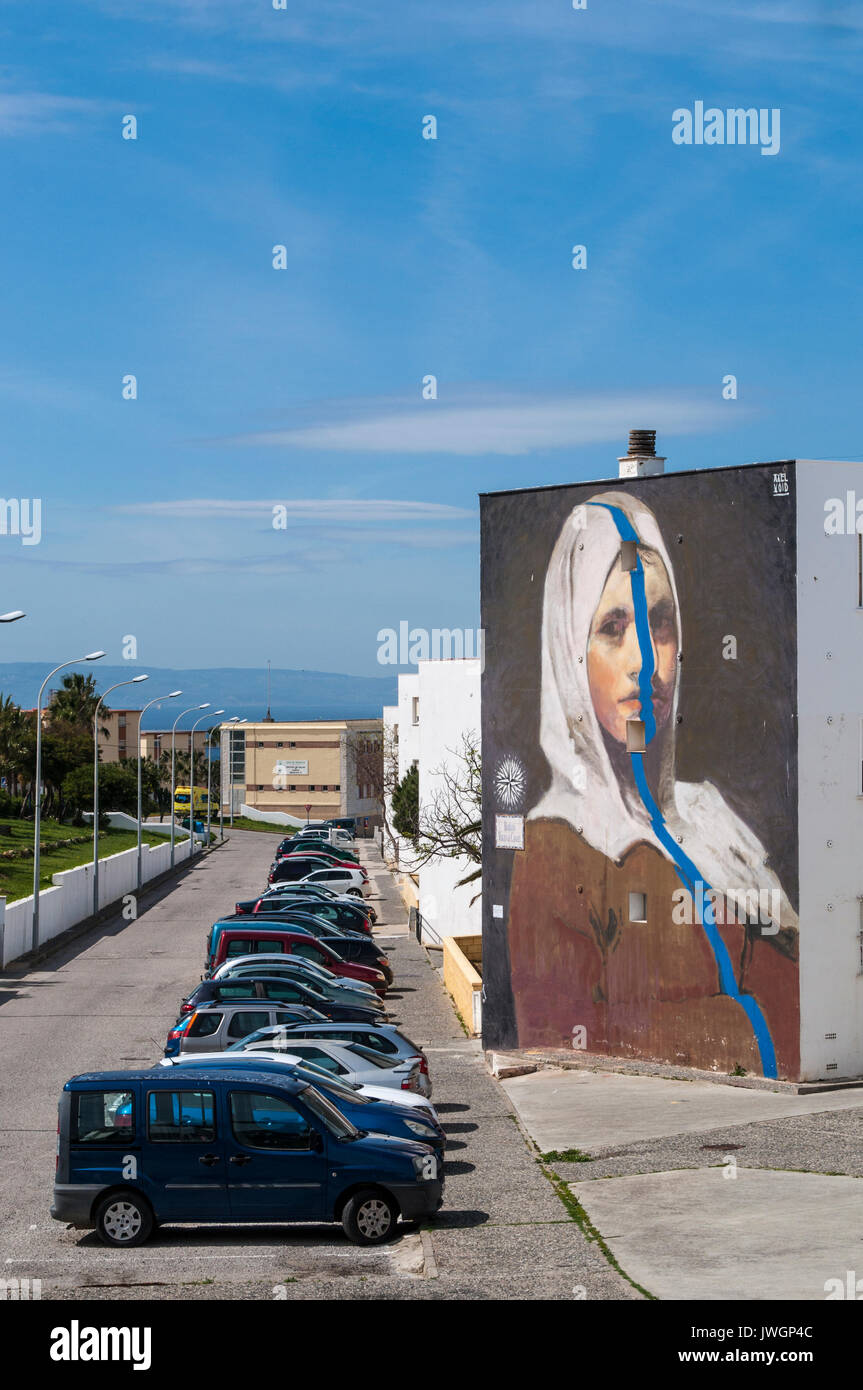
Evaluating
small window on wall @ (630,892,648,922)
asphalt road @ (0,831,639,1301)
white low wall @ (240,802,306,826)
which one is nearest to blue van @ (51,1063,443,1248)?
asphalt road @ (0,831,639,1301)

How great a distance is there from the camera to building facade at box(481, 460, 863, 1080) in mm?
23516

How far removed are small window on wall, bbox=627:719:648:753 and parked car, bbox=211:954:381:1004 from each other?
7.02m

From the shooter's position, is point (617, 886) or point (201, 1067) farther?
point (617, 886)

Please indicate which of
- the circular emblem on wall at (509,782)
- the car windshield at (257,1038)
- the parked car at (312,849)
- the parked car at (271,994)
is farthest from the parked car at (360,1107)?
A: the parked car at (312,849)

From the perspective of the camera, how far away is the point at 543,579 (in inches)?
1054

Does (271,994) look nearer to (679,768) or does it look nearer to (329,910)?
(679,768)

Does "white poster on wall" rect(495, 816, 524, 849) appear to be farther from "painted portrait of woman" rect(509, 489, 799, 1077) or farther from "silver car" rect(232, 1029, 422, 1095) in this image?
"silver car" rect(232, 1029, 422, 1095)

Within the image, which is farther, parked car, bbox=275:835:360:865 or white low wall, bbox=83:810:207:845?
white low wall, bbox=83:810:207:845

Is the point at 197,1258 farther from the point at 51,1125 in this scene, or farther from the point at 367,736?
the point at 367,736

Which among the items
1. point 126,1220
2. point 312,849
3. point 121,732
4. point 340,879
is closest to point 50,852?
point 312,849

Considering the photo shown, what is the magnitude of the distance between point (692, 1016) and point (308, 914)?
1532cm

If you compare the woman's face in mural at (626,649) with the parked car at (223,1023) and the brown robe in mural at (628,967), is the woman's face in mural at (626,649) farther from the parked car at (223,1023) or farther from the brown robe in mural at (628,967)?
the parked car at (223,1023)

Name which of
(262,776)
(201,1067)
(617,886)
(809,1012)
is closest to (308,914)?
(617,886)

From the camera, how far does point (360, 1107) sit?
15.9 metres
